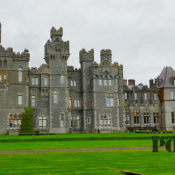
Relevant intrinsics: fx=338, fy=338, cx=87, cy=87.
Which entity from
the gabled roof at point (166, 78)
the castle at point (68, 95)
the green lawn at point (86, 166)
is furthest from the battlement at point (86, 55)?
the green lawn at point (86, 166)

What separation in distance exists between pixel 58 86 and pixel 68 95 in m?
2.48

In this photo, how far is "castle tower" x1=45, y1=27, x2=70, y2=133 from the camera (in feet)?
173

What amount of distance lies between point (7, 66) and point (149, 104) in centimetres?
2842

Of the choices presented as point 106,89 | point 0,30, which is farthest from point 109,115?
point 0,30

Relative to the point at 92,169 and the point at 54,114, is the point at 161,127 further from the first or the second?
the point at 92,169

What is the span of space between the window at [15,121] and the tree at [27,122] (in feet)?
8.43

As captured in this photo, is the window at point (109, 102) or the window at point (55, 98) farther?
the window at point (109, 102)

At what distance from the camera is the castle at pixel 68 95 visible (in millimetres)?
50500

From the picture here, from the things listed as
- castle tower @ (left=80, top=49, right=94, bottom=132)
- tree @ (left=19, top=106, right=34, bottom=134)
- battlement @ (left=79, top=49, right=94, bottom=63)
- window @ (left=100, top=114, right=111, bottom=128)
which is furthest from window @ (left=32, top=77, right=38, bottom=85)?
window @ (left=100, top=114, right=111, bottom=128)

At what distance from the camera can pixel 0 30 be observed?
5231cm

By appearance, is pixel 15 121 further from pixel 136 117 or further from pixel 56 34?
pixel 136 117

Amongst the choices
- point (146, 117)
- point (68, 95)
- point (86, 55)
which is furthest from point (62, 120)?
point (146, 117)

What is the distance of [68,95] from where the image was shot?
5462 cm

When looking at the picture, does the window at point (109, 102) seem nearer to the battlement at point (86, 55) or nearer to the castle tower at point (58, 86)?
the castle tower at point (58, 86)
